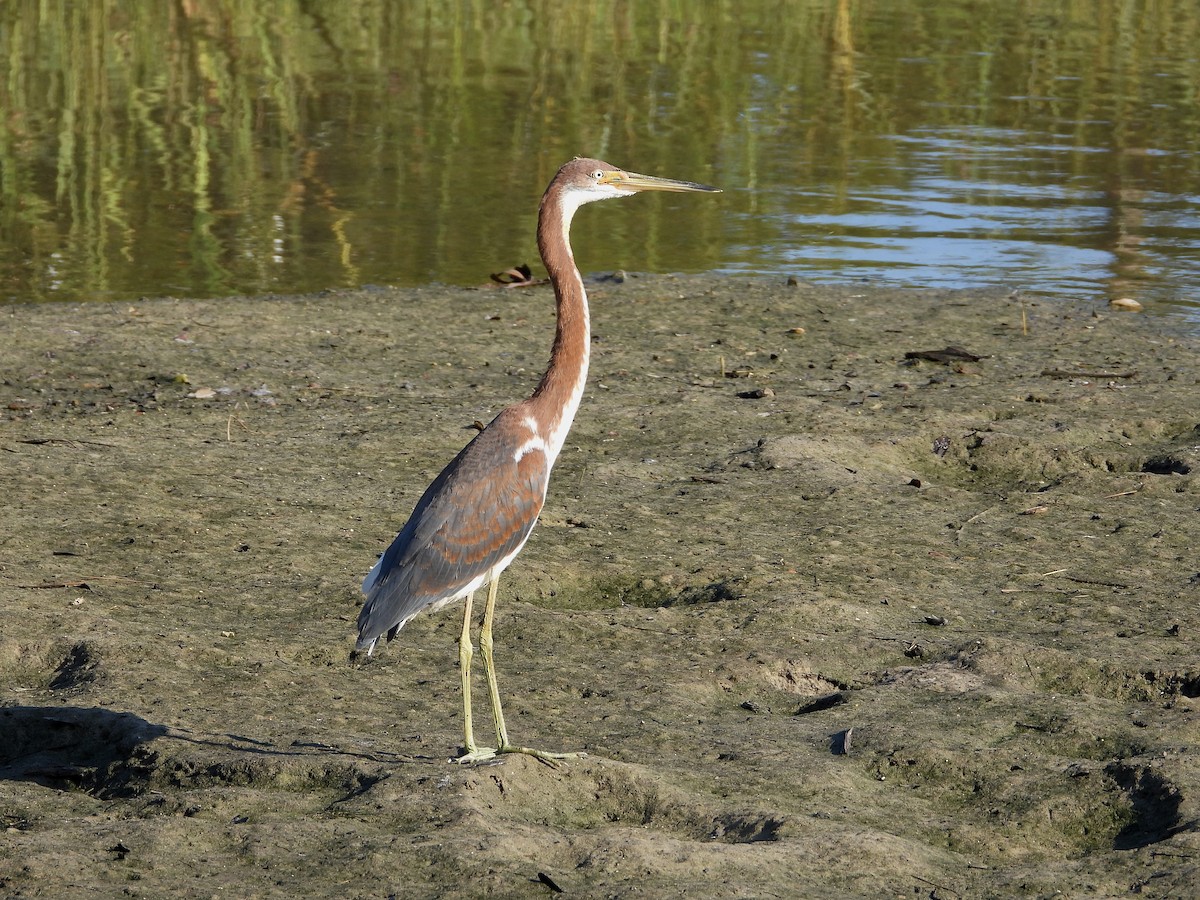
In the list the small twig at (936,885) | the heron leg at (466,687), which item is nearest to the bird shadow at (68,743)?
the heron leg at (466,687)

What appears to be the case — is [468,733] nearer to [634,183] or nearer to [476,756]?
[476,756]

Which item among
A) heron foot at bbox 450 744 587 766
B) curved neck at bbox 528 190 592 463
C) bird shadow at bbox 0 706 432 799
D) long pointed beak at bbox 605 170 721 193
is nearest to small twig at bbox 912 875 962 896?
heron foot at bbox 450 744 587 766

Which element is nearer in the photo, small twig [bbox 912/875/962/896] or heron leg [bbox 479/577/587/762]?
small twig [bbox 912/875/962/896]

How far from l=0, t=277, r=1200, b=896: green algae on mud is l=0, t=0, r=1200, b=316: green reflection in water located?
6.44 ft

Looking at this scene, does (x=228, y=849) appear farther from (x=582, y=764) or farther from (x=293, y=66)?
(x=293, y=66)

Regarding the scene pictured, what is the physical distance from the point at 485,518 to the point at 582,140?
9.96m

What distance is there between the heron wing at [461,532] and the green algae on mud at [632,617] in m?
0.34

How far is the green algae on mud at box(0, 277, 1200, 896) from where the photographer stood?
3.69 m

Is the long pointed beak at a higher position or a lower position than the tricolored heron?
higher

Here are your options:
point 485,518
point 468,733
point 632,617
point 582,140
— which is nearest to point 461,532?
point 485,518

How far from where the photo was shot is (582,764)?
3.96 metres

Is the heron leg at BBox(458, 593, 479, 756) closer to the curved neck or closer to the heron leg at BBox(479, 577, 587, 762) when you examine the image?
the heron leg at BBox(479, 577, 587, 762)

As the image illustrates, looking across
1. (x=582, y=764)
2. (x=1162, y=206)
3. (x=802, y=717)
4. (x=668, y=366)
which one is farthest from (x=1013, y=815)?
(x=1162, y=206)

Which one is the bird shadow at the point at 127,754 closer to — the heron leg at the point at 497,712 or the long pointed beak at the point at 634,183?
the heron leg at the point at 497,712
